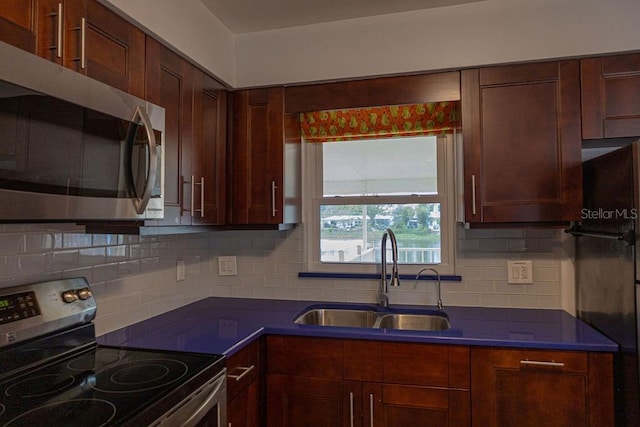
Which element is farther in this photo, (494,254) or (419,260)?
(419,260)

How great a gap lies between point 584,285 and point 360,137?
135cm

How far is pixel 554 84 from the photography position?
6.05 ft

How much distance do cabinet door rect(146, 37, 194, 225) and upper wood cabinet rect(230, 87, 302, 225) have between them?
14.8 inches

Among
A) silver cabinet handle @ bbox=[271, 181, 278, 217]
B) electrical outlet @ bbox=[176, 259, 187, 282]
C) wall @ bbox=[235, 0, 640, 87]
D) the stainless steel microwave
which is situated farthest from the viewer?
electrical outlet @ bbox=[176, 259, 187, 282]

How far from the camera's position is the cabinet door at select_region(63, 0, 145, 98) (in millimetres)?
1205

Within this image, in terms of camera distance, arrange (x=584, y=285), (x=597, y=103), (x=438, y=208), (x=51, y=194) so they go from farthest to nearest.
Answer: (x=438, y=208)
(x=584, y=285)
(x=597, y=103)
(x=51, y=194)

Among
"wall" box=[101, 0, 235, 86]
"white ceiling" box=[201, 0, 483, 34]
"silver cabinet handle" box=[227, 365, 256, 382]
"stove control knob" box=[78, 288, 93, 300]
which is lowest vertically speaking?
"silver cabinet handle" box=[227, 365, 256, 382]

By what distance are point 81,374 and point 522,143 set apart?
1945 millimetres

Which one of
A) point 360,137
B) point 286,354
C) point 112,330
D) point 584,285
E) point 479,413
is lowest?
point 479,413

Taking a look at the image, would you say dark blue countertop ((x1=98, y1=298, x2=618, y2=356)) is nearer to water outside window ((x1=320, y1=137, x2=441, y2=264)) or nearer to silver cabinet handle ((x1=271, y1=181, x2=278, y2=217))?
water outside window ((x1=320, y1=137, x2=441, y2=264))

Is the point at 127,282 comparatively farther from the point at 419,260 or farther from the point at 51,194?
the point at 419,260

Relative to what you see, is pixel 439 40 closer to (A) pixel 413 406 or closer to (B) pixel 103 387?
(A) pixel 413 406

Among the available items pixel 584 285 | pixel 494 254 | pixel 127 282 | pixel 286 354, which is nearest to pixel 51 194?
pixel 127 282

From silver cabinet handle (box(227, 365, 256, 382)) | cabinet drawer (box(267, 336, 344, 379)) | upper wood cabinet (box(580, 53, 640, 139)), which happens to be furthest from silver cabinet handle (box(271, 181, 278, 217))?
upper wood cabinet (box(580, 53, 640, 139))
